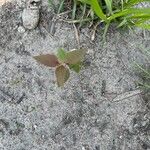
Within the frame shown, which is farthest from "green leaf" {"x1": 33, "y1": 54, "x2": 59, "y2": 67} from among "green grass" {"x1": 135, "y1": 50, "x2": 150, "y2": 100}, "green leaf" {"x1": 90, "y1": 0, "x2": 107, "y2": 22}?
"green grass" {"x1": 135, "y1": 50, "x2": 150, "y2": 100}

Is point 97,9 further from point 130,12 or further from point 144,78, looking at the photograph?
point 144,78

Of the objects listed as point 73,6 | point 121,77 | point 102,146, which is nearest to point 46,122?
point 102,146

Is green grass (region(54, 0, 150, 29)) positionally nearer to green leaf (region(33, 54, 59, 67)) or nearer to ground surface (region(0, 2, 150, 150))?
ground surface (region(0, 2, 150, 150))

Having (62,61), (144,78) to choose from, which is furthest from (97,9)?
(144,78)

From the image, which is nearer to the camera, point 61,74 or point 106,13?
point 61,74

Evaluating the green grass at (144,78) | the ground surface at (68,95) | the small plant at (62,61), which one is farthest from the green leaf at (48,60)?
the green grass at (144,78)

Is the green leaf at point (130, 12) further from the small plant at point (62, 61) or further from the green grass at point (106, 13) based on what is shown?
the small plant at point (62, 61)
